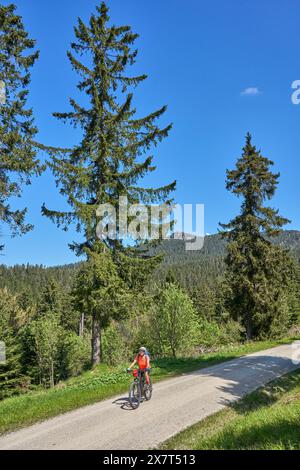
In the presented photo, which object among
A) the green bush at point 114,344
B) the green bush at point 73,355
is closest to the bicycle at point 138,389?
the green bush at point 73,355

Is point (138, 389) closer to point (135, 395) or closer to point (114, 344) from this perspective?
point (135, 395)

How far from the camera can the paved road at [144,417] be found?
8523mm

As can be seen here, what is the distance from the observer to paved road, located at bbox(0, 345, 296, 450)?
336 inches

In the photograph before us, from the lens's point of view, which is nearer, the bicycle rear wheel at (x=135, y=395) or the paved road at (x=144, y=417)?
the paved road at (x=144, y=417)

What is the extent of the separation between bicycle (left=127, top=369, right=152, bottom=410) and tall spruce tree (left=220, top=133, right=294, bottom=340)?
1730 cm

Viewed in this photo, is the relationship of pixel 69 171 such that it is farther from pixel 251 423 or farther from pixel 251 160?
pixel 251 160

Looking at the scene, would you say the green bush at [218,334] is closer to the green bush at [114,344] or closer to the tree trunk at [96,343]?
the green bush at [114,344]

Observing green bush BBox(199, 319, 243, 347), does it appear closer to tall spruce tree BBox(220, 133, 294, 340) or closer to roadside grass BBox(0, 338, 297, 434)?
tall spruce tree BBox(220, 133, 294, 340)

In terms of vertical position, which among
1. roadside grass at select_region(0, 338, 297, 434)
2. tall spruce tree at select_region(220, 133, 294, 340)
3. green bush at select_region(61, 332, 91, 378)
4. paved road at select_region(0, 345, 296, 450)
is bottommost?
green bush at select_region(61, 332, 91, 378)

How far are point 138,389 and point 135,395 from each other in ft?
0.67

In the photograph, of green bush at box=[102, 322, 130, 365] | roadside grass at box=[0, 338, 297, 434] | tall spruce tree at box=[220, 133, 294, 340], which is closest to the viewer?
roadside grass at box=[0, 338, 297, 434]

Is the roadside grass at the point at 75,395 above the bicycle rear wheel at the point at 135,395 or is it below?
below

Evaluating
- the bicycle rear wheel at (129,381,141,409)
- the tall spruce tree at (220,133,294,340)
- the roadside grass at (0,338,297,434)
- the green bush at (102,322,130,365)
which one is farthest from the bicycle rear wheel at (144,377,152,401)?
the green bush at (102,322,130,365)

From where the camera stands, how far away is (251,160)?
3083cm
